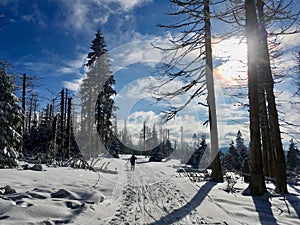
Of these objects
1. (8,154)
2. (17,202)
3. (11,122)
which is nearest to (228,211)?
(17,202)

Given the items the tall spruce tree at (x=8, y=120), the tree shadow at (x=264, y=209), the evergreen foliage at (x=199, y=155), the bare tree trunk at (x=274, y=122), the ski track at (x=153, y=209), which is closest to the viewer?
the ski track at (x=153, y=209)

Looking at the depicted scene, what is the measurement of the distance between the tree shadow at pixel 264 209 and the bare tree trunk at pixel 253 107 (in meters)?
0.52

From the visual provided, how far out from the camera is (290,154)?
161ft

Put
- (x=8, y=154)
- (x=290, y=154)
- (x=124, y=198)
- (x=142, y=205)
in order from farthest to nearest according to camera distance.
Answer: (x=290, y=154) < (x=8, y=154) < (x=124, y=198) < (x=142, y=205)

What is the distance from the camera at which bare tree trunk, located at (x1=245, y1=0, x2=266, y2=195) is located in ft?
25.4

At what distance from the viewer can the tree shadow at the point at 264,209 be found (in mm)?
5116

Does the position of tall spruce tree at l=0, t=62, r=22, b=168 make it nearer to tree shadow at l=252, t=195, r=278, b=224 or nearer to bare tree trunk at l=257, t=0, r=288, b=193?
tree shadow at l=252, t=195, r=278, b=224

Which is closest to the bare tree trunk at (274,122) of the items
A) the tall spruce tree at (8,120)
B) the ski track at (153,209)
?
the ski track at (153,209)

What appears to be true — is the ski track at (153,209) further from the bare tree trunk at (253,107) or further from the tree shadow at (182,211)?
the bare tree trunk at (253,107)

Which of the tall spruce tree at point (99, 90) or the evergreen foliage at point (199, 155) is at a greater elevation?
the tall spruce tree at point (99, 90)

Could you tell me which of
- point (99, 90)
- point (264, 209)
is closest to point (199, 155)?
point (99, 90)

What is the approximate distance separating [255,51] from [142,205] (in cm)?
607

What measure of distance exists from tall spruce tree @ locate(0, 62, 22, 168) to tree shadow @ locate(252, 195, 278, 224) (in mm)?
12525

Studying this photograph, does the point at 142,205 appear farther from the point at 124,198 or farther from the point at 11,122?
the point at 11,122
